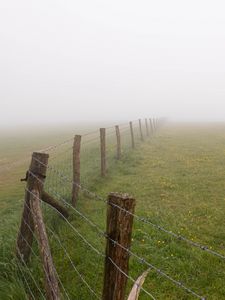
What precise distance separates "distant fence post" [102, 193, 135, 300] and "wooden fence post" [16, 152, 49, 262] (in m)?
3.42

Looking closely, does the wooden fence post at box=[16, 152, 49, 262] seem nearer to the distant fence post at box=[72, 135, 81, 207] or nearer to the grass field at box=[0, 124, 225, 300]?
the grass field at box=[0, 124, 225, 300]

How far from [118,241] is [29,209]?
3565 millimetres

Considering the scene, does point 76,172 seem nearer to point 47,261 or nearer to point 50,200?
point 50,200

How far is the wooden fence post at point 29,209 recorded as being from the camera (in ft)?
25.6

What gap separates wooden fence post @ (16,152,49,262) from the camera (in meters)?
7.82

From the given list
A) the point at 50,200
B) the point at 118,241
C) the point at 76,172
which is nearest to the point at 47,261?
the point at 118,241

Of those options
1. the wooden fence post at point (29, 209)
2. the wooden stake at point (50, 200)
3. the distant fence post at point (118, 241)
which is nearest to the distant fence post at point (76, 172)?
the wooden stake at point (50, 200)

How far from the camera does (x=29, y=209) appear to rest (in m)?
7.73

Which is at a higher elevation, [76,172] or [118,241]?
[118,241]

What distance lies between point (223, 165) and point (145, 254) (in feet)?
42.4

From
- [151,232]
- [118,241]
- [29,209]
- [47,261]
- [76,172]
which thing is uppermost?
[118,241]

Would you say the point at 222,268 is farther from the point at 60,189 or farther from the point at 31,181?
the point at 60,189

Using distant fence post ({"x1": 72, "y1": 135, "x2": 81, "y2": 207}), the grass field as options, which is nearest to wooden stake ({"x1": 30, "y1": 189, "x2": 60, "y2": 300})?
the grass field

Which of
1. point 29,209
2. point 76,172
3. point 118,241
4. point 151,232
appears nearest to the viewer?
point 118,241
